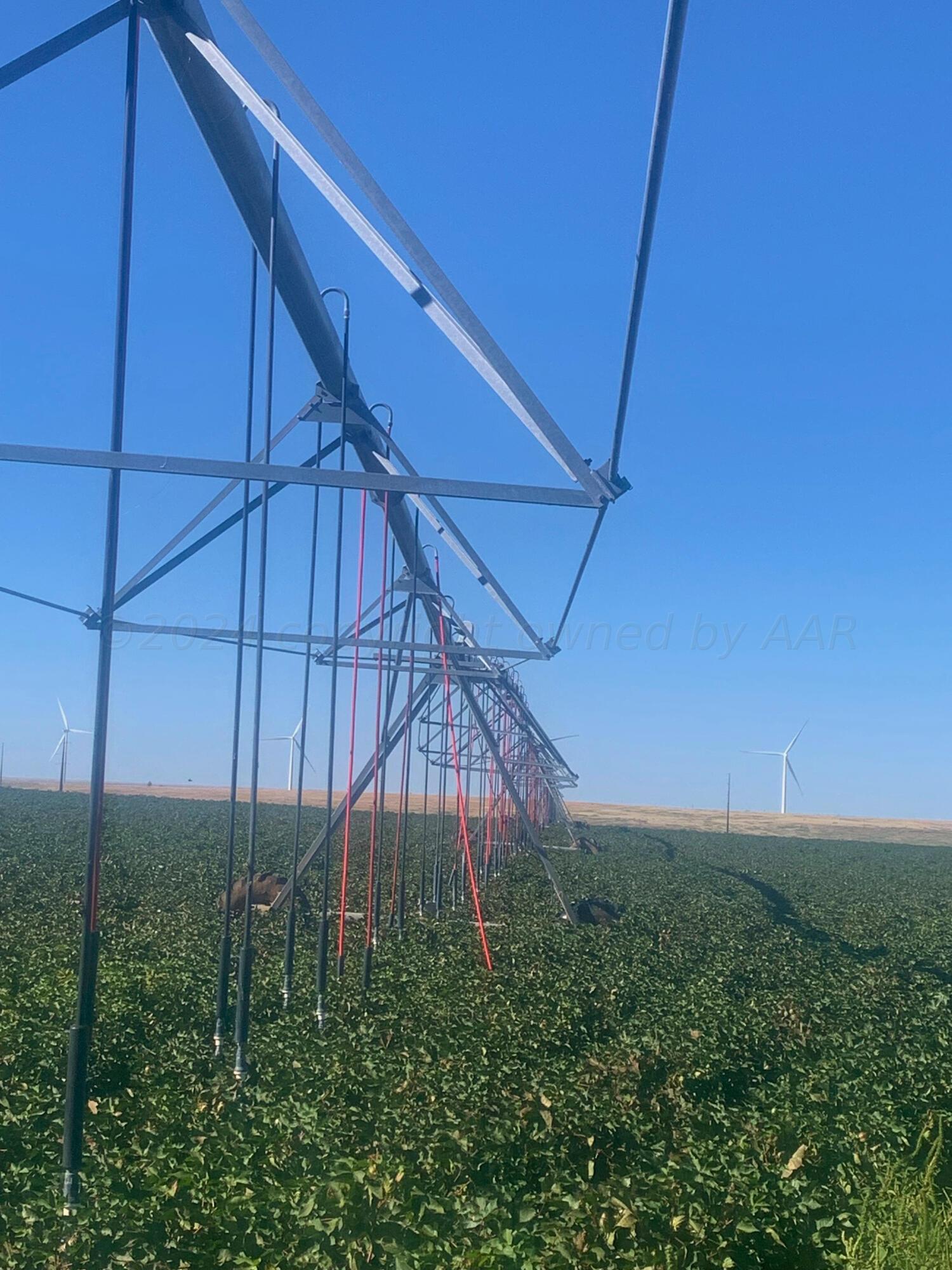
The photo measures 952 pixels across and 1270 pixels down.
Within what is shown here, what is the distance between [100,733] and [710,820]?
8064 cm

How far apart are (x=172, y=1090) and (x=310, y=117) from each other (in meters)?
5.07

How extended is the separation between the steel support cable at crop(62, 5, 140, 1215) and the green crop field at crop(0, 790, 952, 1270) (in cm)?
33

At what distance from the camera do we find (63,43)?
4.87 m

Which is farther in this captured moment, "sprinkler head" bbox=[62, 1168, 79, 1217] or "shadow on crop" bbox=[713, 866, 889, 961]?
"shadow on crop" bbox=[713, 866, 889, 961]

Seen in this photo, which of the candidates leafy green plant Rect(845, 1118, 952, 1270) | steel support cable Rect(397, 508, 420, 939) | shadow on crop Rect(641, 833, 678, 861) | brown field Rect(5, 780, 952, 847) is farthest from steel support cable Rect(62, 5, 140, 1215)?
brown field Rect(5, 780, 952, 847)

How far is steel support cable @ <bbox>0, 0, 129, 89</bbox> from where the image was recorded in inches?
187

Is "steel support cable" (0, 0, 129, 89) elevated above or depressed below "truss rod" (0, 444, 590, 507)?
above

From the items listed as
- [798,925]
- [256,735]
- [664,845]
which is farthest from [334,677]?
[664,845]

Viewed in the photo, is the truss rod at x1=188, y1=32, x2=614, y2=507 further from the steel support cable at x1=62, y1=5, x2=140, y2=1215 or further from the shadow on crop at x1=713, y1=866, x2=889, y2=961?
the shadow on crop at x1=713, y1=866, x2=889, y2=961

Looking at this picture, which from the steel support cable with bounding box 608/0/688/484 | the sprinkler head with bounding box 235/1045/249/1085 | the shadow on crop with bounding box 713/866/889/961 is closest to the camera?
the steel support cable with bounding box 608/0/688/484

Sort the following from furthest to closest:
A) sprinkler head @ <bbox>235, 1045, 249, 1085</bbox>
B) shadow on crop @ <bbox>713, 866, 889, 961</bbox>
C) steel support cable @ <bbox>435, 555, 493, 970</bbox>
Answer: shadow on crop @ <bbox>713, 866, 889, 961</bbox> < steel support cable @ <bbox>435, 555, 493, 970</bbox> < sprinkler head @ <bbox>235, 1045, 249, 1085</bbox>

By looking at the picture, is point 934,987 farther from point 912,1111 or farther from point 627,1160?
point 627,1160

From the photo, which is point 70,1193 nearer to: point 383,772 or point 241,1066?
point 241,1066

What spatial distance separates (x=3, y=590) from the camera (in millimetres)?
7445
